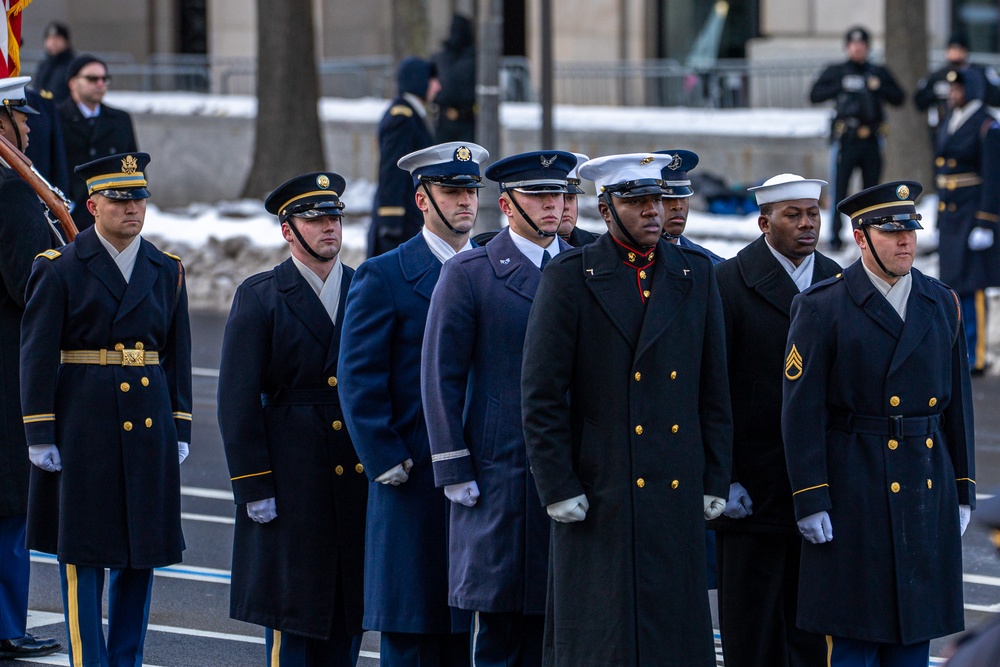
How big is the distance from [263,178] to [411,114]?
893cm

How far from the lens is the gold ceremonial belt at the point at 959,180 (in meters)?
13.8

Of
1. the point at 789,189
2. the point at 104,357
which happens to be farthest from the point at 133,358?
the point at 789,189

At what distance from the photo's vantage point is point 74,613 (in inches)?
259

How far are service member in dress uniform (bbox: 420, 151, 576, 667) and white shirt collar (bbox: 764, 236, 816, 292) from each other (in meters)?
1.09

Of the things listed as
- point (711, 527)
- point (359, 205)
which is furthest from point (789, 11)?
point (711, 527)

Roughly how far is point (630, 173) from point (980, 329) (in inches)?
354

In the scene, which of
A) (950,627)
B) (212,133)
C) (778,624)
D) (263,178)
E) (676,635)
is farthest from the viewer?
(212,133)

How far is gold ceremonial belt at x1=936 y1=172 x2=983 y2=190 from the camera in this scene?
13.8 meters

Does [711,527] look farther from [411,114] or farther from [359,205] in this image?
[359,205]

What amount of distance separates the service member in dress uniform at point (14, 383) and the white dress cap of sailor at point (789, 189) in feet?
10.5

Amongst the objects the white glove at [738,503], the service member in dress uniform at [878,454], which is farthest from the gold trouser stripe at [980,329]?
the service member in dress uniform at [878,454]

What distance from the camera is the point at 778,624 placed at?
6551 millimetres

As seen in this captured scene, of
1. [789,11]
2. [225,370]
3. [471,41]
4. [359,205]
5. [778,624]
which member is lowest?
[778,624]

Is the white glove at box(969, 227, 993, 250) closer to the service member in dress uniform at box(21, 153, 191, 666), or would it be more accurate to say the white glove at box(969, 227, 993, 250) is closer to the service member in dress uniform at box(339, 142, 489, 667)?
the service member in dress uniform at box(339, 142, 489, 667)
